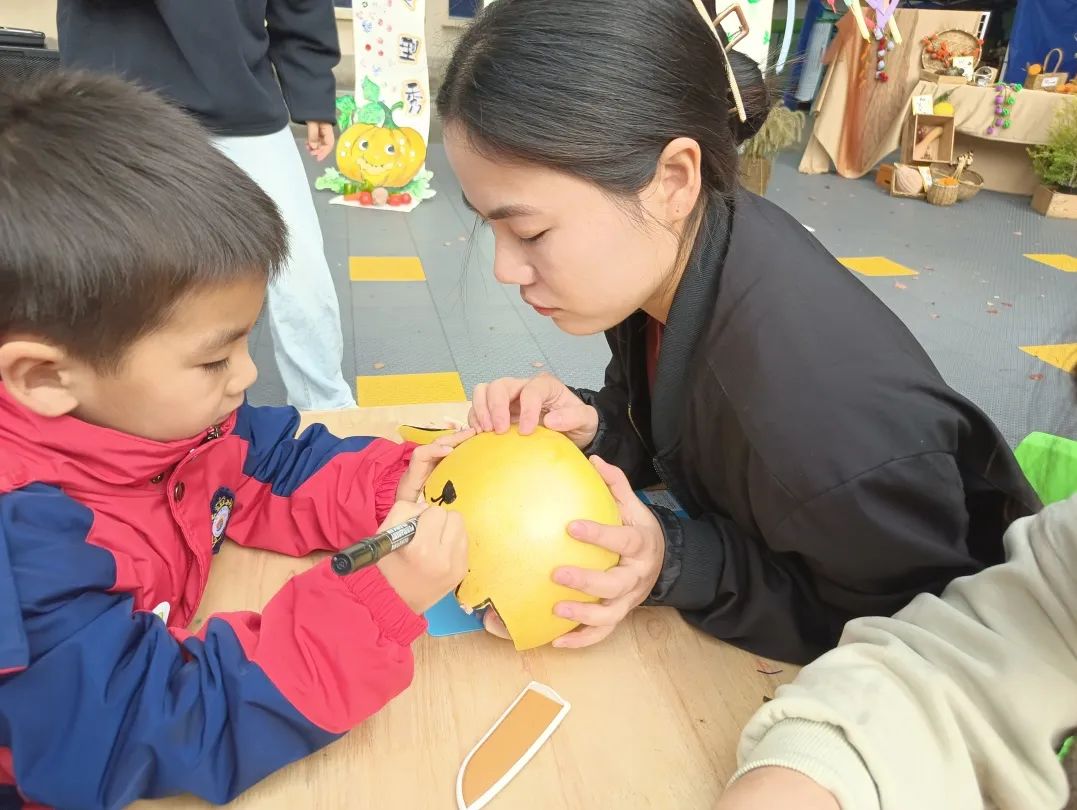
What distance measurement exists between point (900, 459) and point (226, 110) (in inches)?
52.4

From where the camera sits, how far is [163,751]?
0.57 meters

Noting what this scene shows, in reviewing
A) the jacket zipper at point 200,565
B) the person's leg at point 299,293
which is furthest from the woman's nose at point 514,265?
the person's leg at point 299,293

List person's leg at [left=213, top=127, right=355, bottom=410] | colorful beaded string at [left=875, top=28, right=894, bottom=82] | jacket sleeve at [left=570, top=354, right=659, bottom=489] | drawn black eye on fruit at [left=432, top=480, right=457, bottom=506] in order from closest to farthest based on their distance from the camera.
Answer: drawn black eye on fruit at [left=432, top=480, right=457, bottom=506] → jacket sleeve at [left=570, top=354, right=659, bottom=489] → person's leg at [left=213, top=127, right=355, bottom=410] → colorful beaded string at [left=875, top=28, right=894, bottom=82]

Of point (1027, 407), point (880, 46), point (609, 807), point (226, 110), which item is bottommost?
point (1027, 407)

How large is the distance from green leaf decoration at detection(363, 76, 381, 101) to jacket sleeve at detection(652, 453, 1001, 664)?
11.8 feet

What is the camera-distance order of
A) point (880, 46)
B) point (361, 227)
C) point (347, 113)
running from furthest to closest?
1. point (880, 46)
2. point (347, 113)
3. point (361, 227)

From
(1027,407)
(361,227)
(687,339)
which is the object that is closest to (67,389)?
(687,339)

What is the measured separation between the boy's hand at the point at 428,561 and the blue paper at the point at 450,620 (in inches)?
3.7

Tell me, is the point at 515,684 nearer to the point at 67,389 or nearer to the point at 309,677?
the point at 309,677

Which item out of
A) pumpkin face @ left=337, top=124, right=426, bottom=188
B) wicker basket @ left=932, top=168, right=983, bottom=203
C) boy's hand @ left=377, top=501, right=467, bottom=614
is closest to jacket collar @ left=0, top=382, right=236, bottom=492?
boy's hand @ left=377, top=501, right=467, bottom=614

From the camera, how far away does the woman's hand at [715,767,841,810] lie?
0.53 meters

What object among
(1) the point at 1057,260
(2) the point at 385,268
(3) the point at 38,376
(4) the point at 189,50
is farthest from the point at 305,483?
(1) the point at 1057,260

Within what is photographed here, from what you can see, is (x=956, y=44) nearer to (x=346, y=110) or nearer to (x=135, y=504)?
(x=346, y=110)

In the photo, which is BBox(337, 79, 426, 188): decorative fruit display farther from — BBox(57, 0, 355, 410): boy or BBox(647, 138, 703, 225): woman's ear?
BBox(647, 138, 703, 225): woman's ear
